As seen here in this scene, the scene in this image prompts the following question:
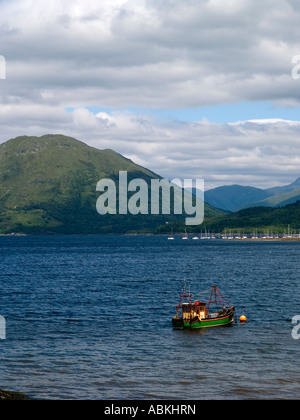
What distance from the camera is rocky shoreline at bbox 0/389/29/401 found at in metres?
38.6

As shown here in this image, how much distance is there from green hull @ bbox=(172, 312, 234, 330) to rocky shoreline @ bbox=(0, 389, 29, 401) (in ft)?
107

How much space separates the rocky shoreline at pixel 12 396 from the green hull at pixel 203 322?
32.5m

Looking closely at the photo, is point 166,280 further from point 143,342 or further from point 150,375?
point 150,375

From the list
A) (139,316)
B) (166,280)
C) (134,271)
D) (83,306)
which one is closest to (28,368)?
(139,316)

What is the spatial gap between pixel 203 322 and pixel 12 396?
37.1 metres

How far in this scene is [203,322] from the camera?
7312 centimetres

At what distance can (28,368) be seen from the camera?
50875 mm
